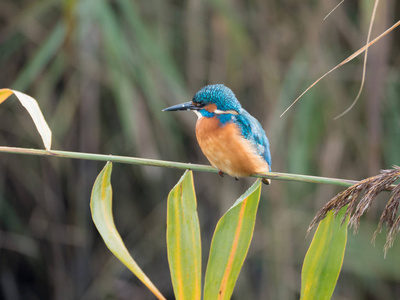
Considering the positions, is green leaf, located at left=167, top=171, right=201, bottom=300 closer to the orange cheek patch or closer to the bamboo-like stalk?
the bamboo-like stalk

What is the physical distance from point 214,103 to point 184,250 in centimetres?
71

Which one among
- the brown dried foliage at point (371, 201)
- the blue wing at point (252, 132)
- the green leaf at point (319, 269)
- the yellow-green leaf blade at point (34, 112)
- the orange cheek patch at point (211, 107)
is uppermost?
the yellow-green leaf blade at point (34, 112)


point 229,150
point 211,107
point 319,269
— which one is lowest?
point 319,269

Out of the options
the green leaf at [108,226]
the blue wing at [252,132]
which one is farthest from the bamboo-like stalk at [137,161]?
the blue wing at [252,132]

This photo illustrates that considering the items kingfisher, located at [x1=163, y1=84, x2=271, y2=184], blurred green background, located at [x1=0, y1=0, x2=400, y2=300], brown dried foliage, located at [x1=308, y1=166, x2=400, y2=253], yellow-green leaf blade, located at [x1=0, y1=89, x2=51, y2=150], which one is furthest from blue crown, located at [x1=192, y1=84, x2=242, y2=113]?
brown dried foliage, located at [x1=308, y1=166, x2=400, y2=253]

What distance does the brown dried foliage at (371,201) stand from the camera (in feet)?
2.73

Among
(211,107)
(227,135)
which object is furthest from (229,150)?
(211,107)

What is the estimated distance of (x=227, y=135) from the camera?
144 cm

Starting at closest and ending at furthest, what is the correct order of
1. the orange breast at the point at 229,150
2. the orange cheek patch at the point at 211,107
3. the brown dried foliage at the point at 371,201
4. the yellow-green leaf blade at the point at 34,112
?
the brown dried foliage at the point at 371,201, the yellow-green leaf blade at the point at 34,112, the orange breast at the point at 229,150, the orange cheek patch at the point at 211,107

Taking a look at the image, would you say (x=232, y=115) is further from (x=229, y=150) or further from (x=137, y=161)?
(x=137, y=161)

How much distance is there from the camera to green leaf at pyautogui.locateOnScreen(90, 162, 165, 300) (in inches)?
34.6

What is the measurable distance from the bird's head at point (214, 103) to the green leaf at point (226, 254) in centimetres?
68

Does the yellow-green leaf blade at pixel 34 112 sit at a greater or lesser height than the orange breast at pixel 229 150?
greater

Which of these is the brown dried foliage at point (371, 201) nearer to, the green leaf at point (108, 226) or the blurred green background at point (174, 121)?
the green leaf at point (108, 226)
